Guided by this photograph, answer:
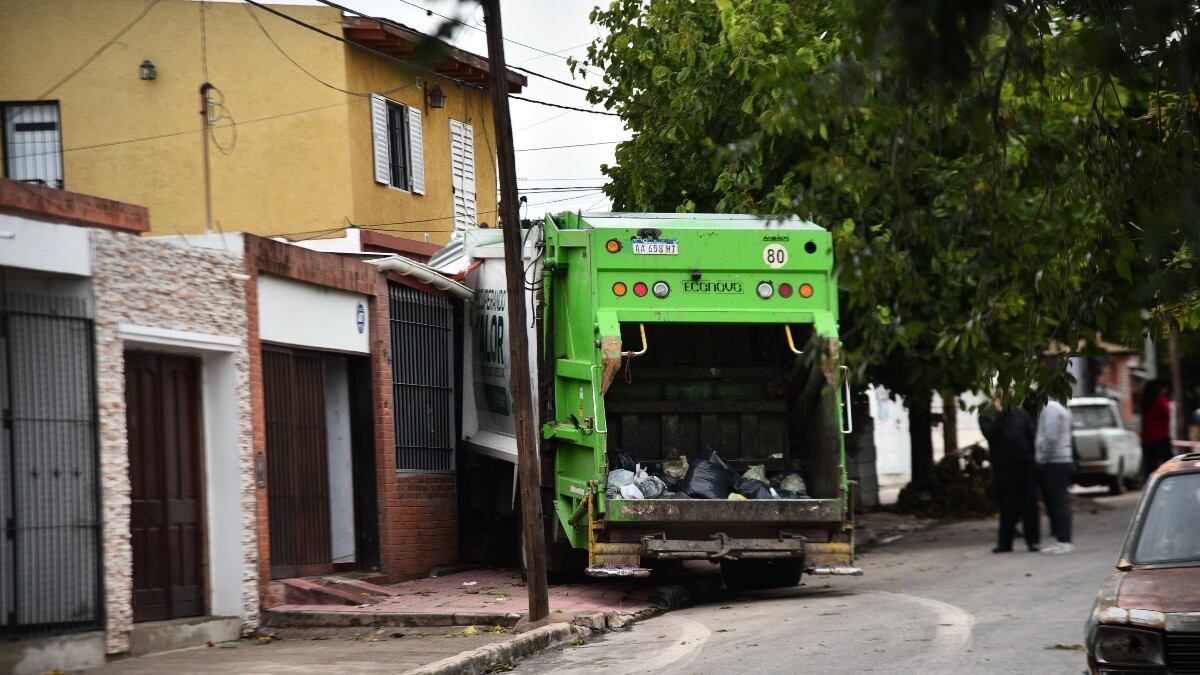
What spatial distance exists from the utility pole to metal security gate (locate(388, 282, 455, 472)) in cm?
343

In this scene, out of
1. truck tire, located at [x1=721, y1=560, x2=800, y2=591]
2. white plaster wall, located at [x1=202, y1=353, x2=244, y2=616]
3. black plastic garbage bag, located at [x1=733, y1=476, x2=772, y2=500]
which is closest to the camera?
white plaster wall, located at [x1=202, y1=353, x2=244, y2=616]

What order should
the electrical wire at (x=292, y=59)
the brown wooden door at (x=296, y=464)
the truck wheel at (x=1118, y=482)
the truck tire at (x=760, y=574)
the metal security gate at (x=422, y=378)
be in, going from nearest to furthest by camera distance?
the brown wooden door at (x=296, y=464)
the truck tire at (x=760, y=574)
the metal security gate at (x=422, y=378)
the electrical wire at (x=292, y=59)
the truck wheel at (x=1118, y=482)

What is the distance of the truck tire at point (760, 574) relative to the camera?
1418 cm

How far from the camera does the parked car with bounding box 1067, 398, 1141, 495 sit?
26.8 metres

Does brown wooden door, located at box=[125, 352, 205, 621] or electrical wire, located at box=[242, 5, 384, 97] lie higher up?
electrical wire, located at box=[242, 5, 384, 97]

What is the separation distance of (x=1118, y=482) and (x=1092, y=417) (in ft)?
4.05

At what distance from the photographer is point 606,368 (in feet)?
41.2

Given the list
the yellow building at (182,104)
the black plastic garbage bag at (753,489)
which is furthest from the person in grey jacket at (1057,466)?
the yellow building at (182,104)

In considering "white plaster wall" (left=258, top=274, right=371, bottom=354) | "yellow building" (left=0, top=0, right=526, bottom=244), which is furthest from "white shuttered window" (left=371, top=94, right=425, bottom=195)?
"white plaster wall" (left=258, top=274, right=371, bottom=354)

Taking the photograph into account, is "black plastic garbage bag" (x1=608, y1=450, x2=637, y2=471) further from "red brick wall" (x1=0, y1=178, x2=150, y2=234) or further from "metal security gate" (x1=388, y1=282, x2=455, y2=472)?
"red brick wall" (x1=0, y1=178, x2=150, y2=234)

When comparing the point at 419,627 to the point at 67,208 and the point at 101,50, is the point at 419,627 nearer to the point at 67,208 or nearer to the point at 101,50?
the point at 67,208

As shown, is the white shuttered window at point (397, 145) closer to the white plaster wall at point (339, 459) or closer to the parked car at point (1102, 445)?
the white plaster wall at point (339, 459)

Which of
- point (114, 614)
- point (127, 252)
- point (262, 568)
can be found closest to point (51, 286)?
point (127, 252)

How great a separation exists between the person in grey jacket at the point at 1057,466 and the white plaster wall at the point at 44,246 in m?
10.5
